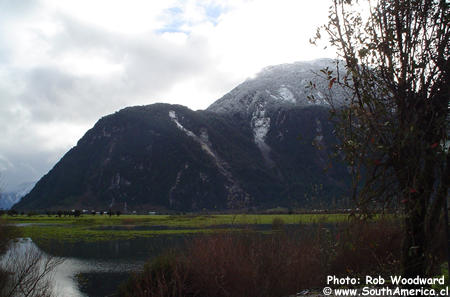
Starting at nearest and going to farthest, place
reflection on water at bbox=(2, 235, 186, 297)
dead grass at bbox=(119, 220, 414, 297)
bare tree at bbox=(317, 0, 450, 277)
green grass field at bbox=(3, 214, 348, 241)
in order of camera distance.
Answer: bare tree at bbox=(317, 0, 450, 277)
dead grass at bbox=(119, 220, 414, 297)
green grass field at bbox=(3, 214, 348, 241)
reflection on water at bbox=(2, 235, 186, 297)

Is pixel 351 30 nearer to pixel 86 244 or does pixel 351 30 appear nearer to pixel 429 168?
pixel 429 168

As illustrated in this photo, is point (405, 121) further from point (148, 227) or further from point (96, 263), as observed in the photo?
point (148, 227)

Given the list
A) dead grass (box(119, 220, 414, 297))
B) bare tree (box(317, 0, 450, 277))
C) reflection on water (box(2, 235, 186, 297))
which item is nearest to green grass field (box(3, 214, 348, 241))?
dead grass (box(119, 220, 414, 297))

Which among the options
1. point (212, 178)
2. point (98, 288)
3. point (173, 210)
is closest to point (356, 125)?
point (98, 288)

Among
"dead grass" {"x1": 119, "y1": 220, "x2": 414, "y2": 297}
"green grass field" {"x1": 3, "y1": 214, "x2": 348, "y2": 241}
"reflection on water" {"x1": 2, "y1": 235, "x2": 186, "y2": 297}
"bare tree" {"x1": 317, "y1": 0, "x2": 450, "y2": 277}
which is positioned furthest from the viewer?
"reflection on water" {"x1": 2, "y1": 235, "x2": 186, "y2": 297}

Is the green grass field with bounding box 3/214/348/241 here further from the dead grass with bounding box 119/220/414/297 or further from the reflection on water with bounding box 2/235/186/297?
the reflection on water with bounding box 2/235/186/297

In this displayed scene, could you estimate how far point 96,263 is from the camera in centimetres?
3303

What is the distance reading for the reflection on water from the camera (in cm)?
2214

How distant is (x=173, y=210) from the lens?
180 metres

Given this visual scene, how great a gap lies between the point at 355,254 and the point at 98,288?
1585 cm

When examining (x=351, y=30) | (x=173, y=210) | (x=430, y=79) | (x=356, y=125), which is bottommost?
(x=173, y=210)

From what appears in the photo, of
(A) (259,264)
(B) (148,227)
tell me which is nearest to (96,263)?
(A) (259,264)

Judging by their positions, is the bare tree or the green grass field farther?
the green grass field

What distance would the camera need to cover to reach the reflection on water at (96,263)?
22141mm
